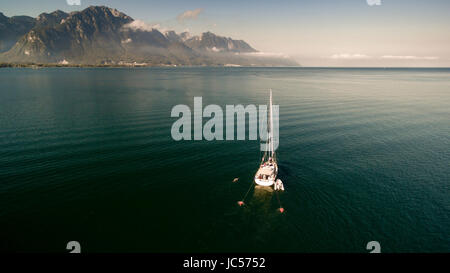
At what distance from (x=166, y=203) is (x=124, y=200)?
22.6 feet

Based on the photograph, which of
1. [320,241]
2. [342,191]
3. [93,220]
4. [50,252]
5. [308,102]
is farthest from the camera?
[308,102]

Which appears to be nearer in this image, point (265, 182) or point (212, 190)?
point (265, 182)

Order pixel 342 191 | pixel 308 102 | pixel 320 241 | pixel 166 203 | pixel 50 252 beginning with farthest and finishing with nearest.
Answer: pixel 308 102 < pixel 342 191 < pixel 166 203 < pixel 320 241 < pixel 50 252

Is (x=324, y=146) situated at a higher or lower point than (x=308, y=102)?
lower

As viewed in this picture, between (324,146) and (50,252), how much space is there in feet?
188

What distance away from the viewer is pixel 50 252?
28.7m

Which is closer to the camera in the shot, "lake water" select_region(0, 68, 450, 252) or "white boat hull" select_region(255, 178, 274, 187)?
"lake water" select_region(0, 68, 450, 252)

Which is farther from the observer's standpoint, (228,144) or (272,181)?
(228,144)

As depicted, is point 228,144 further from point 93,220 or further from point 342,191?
point 93,220

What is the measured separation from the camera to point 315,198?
130 ft

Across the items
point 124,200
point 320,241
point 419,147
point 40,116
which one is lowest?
point 320,241

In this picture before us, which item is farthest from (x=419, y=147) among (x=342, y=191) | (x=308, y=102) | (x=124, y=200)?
(x=124, y=200)

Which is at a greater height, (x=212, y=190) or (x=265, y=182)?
(x=265, y=182)

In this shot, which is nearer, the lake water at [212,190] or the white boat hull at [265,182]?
the lake water at [212,190]
